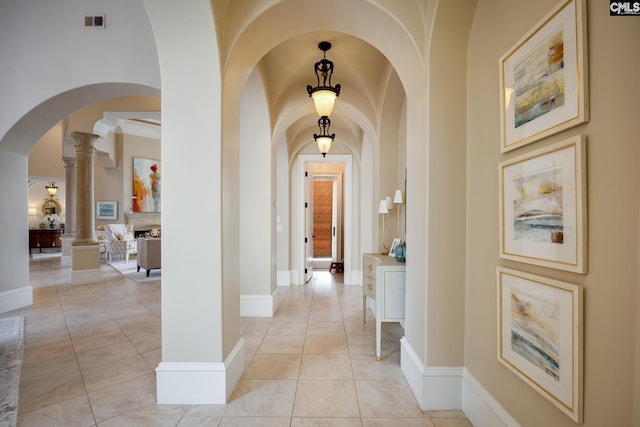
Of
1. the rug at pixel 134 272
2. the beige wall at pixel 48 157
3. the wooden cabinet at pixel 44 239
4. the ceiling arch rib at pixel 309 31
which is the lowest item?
the rug at pixel 134 272

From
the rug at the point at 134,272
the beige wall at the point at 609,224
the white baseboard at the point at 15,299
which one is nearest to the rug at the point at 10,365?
the white baseboard at the point at 15,299

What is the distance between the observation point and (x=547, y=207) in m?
1.38

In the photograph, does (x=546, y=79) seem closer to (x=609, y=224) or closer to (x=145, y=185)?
(x=609, y=224)

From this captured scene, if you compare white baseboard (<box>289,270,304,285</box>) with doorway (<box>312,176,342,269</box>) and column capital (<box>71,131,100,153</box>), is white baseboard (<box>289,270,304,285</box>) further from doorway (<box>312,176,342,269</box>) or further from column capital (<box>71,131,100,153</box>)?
column capital (<box>71,131,100,153</box>)

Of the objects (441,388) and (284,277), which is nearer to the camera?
(441,388)

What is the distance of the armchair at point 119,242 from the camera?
9672 millimetres

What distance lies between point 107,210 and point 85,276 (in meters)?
5.36

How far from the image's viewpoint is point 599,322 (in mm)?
1136

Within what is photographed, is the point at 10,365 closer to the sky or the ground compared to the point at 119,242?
closer to the ground

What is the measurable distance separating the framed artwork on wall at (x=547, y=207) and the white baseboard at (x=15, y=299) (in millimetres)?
6388

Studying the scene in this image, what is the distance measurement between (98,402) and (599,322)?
10.1 ft

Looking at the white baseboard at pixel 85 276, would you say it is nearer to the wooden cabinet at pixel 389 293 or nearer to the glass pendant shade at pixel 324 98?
the glass pendant shade at pixel 324 98

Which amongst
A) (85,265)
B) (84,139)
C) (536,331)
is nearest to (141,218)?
(85,265)

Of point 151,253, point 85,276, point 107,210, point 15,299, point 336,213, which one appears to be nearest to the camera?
point 15,299
